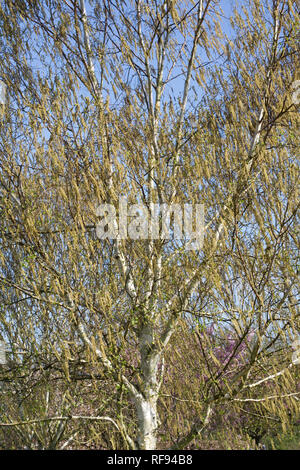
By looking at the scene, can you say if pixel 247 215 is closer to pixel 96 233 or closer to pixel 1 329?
pixel 96 233

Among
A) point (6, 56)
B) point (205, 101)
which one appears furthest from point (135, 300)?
point (6, 56)

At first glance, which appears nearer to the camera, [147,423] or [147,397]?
[147,423]

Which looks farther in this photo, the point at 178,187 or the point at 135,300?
the point at 178,187

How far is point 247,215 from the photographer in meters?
4.38

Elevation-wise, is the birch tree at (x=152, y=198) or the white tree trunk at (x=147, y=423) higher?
the birch tree at (x=152, y=198)

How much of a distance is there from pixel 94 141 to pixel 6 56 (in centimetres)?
166

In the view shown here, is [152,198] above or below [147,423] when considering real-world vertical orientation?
above

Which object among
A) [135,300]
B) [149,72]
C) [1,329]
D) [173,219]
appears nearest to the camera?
[135,300]

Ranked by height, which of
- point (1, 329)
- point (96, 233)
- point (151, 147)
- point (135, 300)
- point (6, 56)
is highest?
point (6, 56)

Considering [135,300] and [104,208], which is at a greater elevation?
[104,208]

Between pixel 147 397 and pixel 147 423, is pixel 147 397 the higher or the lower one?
the higher one

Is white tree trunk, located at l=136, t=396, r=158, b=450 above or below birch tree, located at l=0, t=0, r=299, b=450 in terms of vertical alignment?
below

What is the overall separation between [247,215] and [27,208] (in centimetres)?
192

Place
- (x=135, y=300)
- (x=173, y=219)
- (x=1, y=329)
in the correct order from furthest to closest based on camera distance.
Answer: (x=1, y=329), (x=173, y=219), (x=135, y=300)
